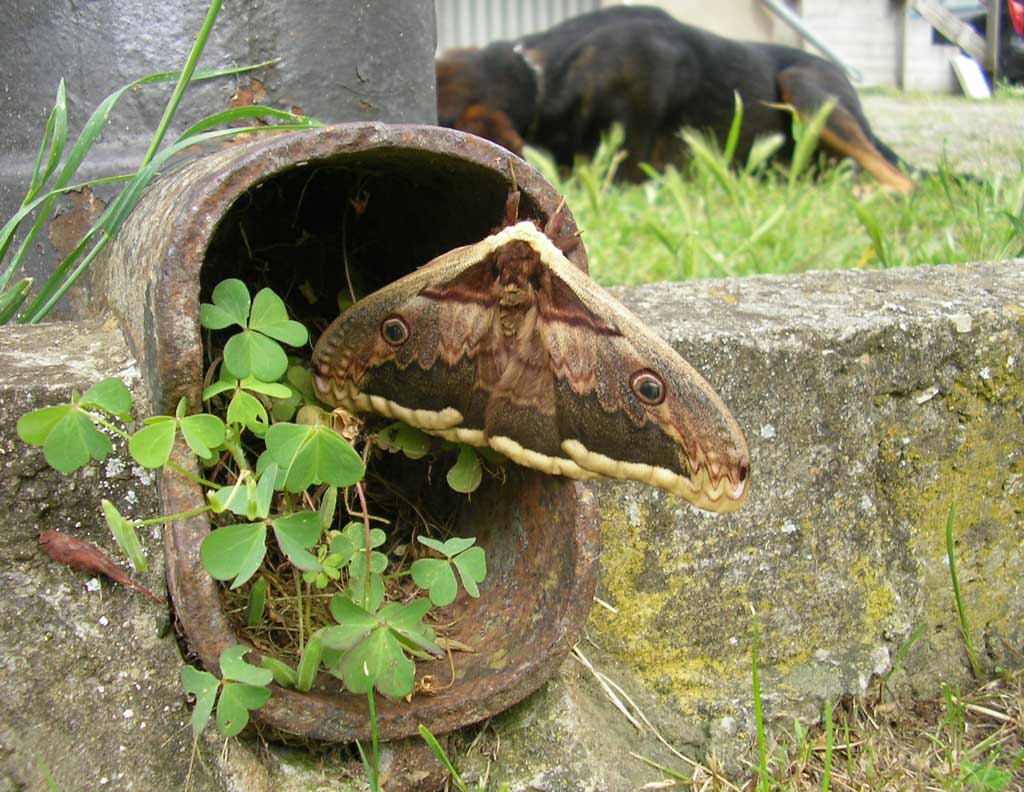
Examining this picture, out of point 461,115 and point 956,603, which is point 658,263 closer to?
point 956,603

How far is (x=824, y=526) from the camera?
1953mm

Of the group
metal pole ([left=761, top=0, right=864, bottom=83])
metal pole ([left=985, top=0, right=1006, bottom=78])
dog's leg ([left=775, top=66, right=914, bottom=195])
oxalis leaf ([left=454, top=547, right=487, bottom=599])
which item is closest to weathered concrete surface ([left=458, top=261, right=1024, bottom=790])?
oxalis leaf ([left=454, top=547, right=487, bottom=599])

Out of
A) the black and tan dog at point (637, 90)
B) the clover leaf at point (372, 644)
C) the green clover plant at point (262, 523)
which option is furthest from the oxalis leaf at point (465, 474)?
the black and tan dog at point (637, 90)

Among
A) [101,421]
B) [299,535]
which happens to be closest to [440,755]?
[299,535]

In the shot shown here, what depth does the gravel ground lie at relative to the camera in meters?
4.54

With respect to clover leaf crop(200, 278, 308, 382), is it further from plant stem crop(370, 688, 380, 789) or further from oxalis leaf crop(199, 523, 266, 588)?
plant stem crop(370, 688, 380, 789)

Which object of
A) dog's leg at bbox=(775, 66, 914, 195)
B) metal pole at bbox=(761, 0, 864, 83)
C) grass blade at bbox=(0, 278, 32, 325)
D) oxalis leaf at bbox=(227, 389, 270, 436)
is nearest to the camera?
oxalis leaf at bbox=(227, 389, 270, 436)

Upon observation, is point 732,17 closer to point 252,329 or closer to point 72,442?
point 252,329

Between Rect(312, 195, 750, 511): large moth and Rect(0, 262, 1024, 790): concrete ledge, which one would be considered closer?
Rect(312, 195, 750, 511): large moth

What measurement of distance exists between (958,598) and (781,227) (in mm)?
2111

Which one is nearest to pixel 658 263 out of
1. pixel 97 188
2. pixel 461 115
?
pixel 97 188

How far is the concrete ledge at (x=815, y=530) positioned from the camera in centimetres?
186

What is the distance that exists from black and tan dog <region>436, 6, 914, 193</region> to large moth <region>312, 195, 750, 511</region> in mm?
4347

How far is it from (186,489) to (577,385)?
51 cm
